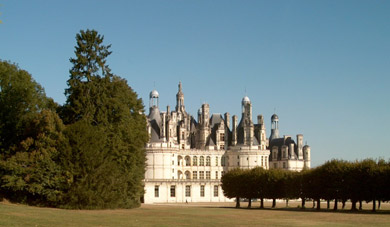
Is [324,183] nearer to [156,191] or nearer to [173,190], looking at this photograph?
[156,191]

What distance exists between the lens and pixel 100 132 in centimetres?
4622

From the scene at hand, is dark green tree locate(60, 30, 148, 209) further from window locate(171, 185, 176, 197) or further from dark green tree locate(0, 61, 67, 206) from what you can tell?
window locate(171, 185, 176, 197)

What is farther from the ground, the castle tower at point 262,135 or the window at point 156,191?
the castle tower at point 262,135

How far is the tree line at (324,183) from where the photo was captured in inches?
2111

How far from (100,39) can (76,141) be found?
10.2 m

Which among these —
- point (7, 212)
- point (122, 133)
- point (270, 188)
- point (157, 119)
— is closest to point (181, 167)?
point (157, 119)

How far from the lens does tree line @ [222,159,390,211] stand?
53.6 m

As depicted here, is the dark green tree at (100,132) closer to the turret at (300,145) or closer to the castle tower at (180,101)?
the castle tower at (180,101)

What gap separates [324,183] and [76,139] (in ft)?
87.8

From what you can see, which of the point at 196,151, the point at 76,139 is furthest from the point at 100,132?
the point at 196,151

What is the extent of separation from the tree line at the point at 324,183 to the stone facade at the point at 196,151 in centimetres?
1679

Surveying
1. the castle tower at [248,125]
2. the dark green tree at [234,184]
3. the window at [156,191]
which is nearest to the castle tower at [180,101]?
the castle tower at [248,125]

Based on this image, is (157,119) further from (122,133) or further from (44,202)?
(44,202)

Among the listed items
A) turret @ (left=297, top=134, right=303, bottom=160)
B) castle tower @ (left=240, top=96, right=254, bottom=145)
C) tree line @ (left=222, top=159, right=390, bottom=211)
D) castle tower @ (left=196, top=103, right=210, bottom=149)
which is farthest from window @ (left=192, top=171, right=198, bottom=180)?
tree line @ (left=222, top=159, right=390, bottom=211)
